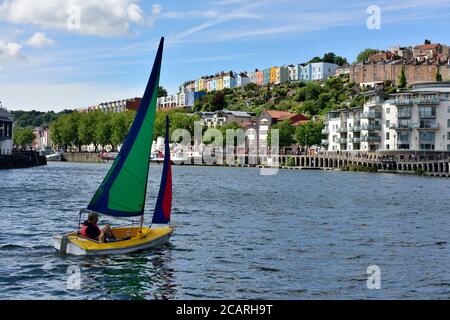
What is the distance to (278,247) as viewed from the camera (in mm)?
34281

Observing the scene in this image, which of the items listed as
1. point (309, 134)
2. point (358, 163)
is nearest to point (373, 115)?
point (358, 163)

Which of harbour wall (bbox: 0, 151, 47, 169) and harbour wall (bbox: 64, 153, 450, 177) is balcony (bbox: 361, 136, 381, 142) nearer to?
harbour wall (bbox: 64, 153, 450, 177)

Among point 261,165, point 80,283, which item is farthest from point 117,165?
point 261,165

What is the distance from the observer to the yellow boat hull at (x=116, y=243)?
28703 millimetres

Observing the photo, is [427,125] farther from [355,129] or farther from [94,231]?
[94,231]

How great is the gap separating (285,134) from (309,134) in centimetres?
741

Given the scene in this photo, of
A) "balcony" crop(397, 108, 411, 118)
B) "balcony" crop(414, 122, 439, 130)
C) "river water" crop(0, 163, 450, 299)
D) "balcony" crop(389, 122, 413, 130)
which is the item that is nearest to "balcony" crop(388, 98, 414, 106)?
"balcony" crop(397, 108, 411, 118)

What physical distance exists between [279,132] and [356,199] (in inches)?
4561

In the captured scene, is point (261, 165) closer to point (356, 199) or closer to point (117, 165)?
point (356, 199)

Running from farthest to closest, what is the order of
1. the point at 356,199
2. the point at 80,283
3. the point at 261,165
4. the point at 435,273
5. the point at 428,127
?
the point at 261,165 < the point at 428,127 < the point at 356,199 < the point at 435,273 < the point at 80,283

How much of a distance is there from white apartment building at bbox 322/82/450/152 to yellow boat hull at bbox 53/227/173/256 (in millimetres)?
114651

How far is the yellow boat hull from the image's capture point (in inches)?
1130

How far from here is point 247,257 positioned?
31078 mm

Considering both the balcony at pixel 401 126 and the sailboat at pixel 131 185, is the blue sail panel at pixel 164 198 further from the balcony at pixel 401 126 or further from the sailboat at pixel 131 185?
the balcony at pixel 401 126
